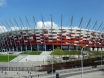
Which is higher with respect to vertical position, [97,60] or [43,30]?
[43,30]

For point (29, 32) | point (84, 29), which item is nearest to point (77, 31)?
point (84, 29)

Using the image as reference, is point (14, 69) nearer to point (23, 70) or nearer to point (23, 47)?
point (23, 70)

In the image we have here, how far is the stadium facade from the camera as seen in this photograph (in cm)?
11012

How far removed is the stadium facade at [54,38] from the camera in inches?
4336

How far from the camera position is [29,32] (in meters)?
112

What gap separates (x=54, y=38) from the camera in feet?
362

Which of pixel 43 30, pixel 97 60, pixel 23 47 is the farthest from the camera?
pixel 23 47

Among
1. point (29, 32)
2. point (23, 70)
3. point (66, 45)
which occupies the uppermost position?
point (29, 32)

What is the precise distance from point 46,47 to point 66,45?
1193cm

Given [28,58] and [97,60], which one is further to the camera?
[28,58]

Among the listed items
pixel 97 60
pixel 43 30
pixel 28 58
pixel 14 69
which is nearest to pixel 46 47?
pixel 43 30

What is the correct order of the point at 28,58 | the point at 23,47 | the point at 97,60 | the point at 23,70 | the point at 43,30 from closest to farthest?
the point at 23,70
the point at 97,60
the point at 28,58
the point at 43,30
the point at 23,47

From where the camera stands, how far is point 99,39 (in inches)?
4751

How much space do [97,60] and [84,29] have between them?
1581 inches
